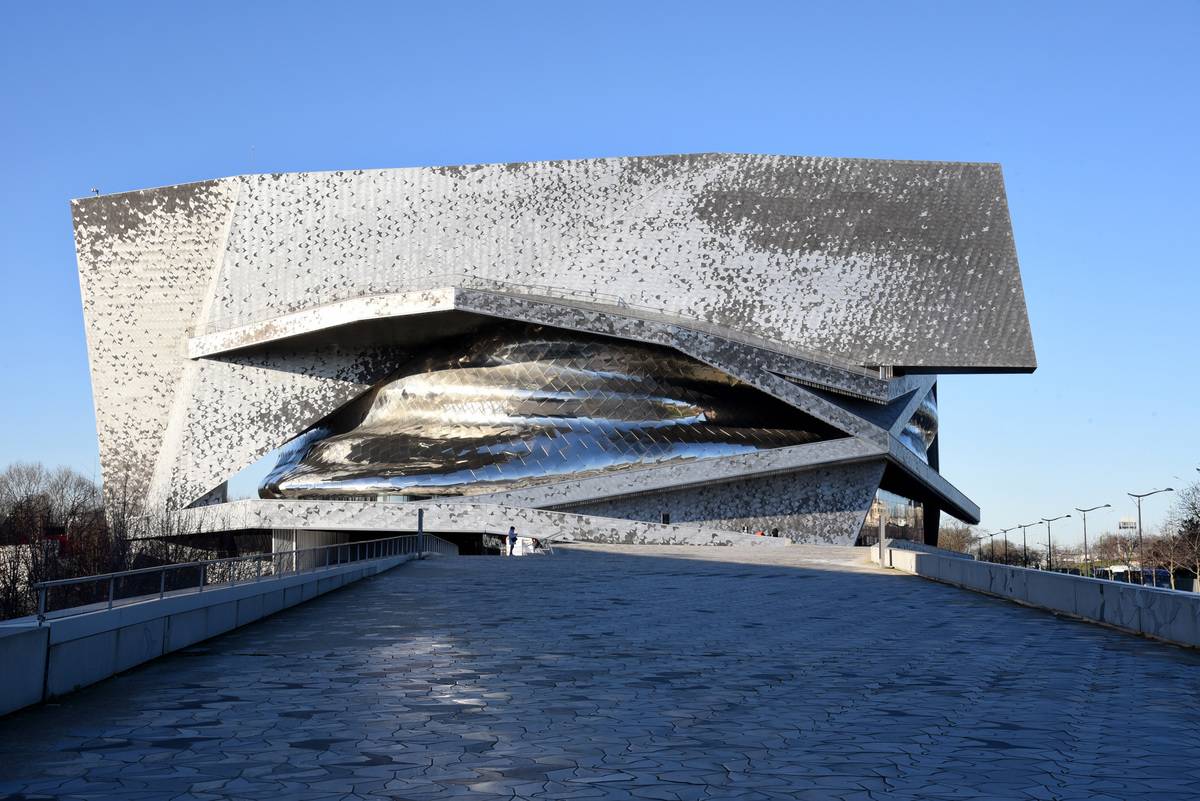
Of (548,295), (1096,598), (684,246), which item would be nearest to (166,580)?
(1096,598)

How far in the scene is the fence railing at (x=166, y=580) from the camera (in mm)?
8031

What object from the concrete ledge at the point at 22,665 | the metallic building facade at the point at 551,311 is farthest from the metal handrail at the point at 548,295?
the concrete ledge at the point at 22,665

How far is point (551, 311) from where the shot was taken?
45.6 metres

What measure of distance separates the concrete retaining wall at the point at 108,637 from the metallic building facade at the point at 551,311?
109 ft

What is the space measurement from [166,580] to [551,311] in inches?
1410

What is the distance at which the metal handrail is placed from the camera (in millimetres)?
46500

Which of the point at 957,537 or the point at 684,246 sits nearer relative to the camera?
the point at 684,246

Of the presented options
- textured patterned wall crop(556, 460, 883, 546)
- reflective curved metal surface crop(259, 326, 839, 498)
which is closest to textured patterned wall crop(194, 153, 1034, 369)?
reflective curved metal surface crop(259, 326, 839, 498)

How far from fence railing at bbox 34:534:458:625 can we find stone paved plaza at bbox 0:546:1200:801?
0.57m

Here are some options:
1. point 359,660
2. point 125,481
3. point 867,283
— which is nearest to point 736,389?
point 867,283

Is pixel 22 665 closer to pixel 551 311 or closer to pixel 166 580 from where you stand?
pixel 166 580

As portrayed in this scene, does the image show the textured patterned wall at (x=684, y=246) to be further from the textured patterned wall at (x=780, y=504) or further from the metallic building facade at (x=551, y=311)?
the textured patterned wall at (x=780, y=504)

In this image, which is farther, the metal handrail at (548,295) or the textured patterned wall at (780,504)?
the metal handrail at (548,295)

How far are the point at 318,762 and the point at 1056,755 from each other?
12.0 ft
